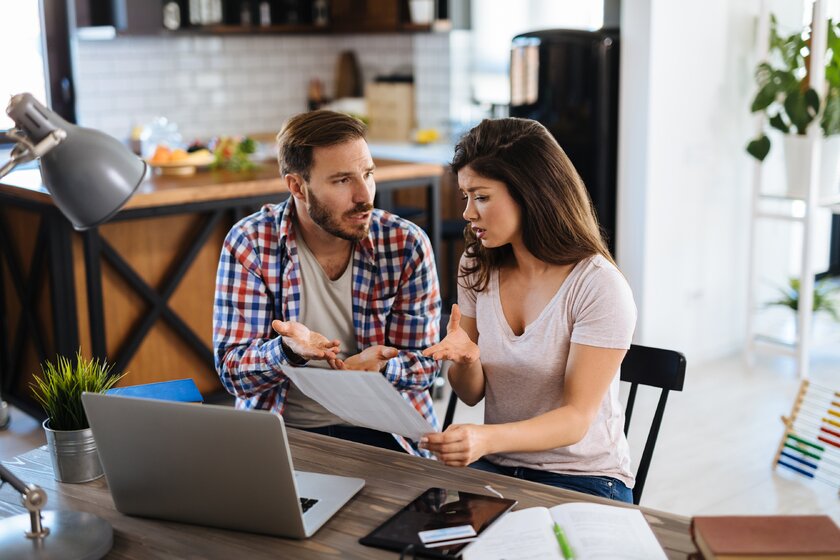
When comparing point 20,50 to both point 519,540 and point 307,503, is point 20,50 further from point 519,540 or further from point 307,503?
point 519,540

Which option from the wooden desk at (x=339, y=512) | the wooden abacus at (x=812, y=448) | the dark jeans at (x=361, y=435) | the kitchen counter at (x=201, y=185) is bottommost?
the wooden abacus at (x=812, y=448)

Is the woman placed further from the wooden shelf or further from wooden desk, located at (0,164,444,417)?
the wooden shelf

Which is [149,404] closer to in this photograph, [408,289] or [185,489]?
[185,489]

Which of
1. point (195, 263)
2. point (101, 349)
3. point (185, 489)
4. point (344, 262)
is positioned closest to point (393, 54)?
point (195, 263)

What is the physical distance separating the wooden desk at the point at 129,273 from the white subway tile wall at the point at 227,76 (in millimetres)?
2094

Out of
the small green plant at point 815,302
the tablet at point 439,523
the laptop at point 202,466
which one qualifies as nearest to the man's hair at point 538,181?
the tablet at point 439,523

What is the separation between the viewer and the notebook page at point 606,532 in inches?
56.5

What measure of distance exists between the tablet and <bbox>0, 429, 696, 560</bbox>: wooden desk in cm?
3

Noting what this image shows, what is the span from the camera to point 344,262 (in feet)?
7.74

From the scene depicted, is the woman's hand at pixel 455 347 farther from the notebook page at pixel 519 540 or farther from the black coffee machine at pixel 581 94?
the black coffee machine at pixel 581 94

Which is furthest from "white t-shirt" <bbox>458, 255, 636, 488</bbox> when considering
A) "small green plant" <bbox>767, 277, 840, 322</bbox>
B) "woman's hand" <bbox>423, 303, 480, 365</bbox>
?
"small green plant" <bbox>767, 277, 840, 322</bbox>

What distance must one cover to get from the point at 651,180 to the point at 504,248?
2625 millimetres

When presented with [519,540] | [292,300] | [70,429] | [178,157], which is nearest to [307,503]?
[519,540]

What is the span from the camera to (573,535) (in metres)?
1.49
